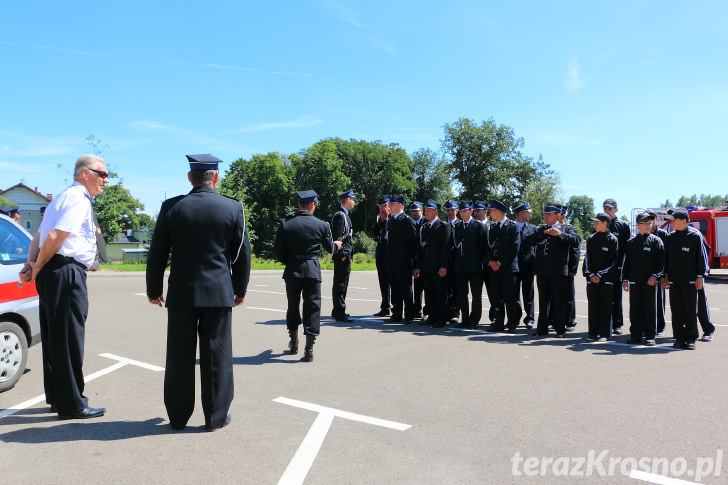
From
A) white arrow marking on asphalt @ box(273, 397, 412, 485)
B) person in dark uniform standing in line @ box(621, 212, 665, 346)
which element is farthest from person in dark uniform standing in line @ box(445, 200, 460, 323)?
white arrow marking on asphalt @ box(273, 397, 412, 485)

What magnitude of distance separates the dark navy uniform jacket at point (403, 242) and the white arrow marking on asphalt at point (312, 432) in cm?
517

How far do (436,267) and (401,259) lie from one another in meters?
0.69

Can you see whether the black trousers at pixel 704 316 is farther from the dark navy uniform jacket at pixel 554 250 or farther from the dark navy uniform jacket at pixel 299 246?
the dark navy uniform jacket at pixel 299 246

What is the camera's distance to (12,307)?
5211 millimetres

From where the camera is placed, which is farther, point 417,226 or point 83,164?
point 417,226

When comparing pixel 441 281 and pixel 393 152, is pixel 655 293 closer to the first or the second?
pixel 441 281

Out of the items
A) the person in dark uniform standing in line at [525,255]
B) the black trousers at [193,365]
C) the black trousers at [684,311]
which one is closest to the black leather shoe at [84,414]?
the black trousers at [193,365]

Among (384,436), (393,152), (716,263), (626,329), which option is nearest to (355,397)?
(384,436)

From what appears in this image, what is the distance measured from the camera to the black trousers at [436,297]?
9.43 m

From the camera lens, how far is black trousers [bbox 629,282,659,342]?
7.76 meters

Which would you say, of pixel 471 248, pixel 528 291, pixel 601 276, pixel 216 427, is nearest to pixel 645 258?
pixel 601 276

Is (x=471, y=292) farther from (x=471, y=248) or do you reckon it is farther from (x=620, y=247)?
(x=620, y=247)

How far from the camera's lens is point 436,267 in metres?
9.52

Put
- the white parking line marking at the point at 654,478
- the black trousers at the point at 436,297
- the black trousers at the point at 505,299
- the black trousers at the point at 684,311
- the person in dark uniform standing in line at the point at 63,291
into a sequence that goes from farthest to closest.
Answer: the black trousers at the point at 436,297 < the black trousers at the point at 505,299 < the black trousers at the point at 684,311 < the person in dark uniform standing in line at the point at 63,291 < the white parking line marking at the point at 654,478
